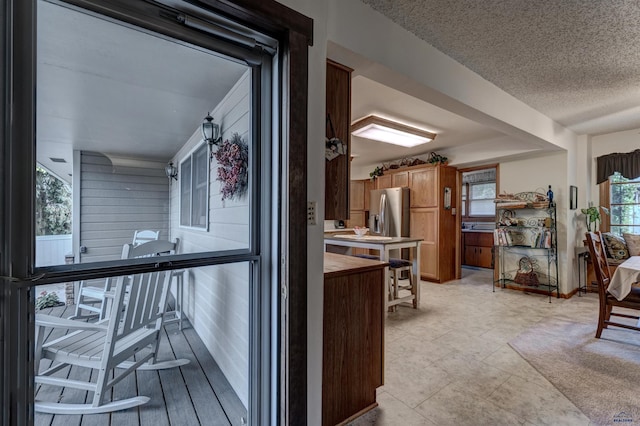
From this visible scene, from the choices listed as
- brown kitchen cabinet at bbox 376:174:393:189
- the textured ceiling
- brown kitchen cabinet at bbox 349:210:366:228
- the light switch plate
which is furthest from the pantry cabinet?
the light switch plate

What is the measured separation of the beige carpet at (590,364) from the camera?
6.03 feet

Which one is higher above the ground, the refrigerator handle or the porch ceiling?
the porch ceiling

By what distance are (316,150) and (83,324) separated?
4.23 feet

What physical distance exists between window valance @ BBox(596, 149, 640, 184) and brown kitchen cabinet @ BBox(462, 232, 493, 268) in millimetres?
2319

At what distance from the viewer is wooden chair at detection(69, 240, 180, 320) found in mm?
1100

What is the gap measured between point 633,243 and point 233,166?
5.28 meters

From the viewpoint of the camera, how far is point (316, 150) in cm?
147

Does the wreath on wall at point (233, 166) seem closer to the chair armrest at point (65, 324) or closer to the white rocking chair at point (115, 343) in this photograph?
the white rocking chair at point (115, 343)

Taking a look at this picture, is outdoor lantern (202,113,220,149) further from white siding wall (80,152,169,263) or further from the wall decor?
the wall decor

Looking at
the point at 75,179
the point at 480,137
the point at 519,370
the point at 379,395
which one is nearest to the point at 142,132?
the point at 75,179

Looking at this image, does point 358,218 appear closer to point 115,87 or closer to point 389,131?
point 389,131

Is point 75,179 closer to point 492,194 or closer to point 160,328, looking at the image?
point 160,328

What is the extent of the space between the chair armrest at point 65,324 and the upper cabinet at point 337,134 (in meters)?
1.24

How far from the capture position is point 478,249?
673 centimetres
